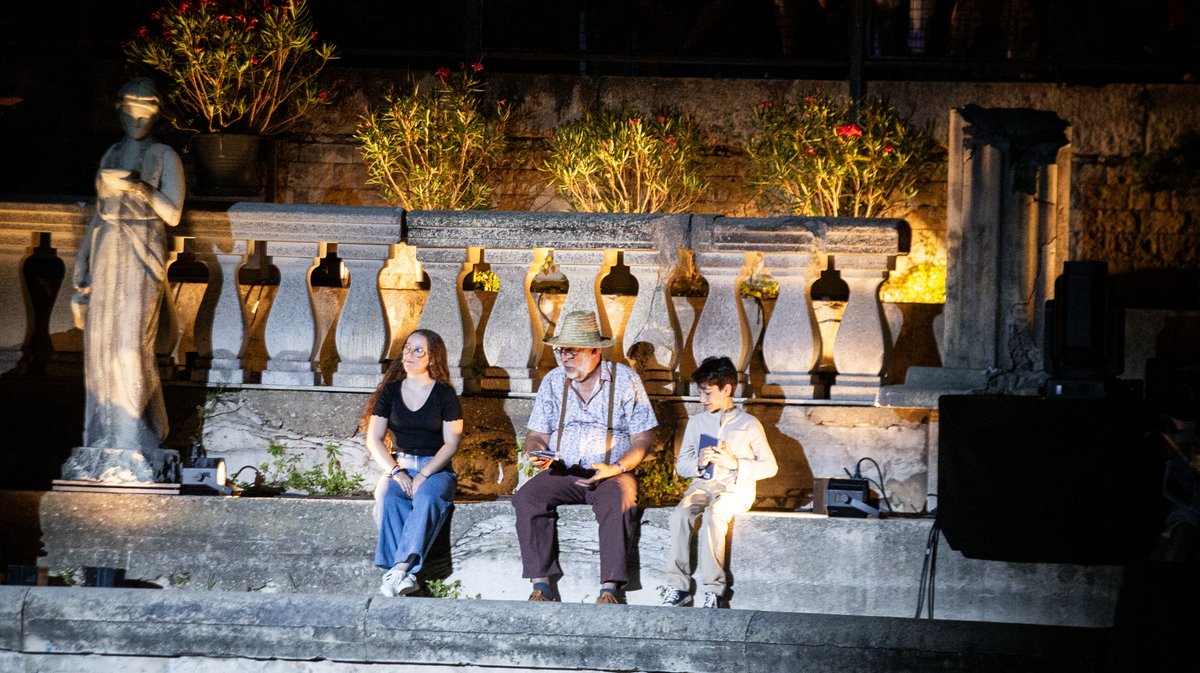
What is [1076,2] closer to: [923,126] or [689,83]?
[923,126]

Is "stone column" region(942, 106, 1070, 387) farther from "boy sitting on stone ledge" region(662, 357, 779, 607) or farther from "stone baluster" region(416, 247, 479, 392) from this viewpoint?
"stone baluster" region(416, 247, 479, 392)

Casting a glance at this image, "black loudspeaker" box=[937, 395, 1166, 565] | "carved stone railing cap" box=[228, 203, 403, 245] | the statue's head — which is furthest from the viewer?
"carved stone railing cap" box=[228, 203, 403, 245]

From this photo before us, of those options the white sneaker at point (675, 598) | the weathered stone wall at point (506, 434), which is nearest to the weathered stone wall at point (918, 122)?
the weathered stone wall at point (506, 434)

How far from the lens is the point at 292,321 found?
6.54m

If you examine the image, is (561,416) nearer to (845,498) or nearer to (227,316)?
(845,498)

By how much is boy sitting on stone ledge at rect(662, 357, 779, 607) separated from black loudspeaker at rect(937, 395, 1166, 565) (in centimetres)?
87

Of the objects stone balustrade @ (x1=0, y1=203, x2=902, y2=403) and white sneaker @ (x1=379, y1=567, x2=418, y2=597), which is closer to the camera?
white sneaker @ (x1=379, y1=567, x2=418, y2=597)

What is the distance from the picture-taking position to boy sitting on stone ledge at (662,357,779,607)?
18.7ft

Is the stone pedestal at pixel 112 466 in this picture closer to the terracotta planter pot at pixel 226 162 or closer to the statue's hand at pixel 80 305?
the statue's hand at pixel 80 305

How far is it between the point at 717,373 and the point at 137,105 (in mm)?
2857

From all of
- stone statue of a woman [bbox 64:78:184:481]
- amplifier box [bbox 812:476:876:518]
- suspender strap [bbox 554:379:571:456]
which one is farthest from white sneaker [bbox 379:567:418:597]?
amplifier box [bbox 812:476:876:518]

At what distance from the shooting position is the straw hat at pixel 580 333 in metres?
6.09

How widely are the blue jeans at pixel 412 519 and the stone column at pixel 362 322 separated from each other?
31.8 inches

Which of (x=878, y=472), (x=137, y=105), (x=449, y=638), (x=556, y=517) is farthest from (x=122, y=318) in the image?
(x=878, y=472)
